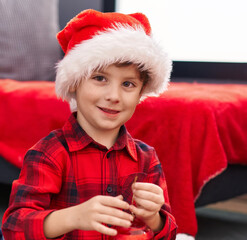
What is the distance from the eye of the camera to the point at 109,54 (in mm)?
789

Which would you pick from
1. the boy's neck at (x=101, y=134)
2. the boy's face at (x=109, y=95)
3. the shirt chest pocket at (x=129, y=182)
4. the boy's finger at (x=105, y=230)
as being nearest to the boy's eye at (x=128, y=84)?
the boy's face at (x=109, y=95)

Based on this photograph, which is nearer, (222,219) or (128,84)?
(128,84)

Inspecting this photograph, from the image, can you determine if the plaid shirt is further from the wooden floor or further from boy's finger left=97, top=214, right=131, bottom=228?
the wooden floor

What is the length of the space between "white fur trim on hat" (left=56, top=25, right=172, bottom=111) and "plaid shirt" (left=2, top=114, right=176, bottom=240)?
105 millimetres

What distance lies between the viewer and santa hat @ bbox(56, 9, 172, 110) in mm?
797

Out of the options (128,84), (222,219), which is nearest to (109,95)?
(128,84)

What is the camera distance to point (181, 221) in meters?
1.09

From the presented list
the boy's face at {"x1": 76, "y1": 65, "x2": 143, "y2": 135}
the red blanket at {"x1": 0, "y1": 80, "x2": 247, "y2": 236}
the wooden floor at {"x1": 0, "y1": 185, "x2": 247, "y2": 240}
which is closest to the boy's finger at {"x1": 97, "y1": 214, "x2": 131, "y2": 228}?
the boy's face at {"x1": 76, "y1": 65, "x2": 143, "y2": 135}

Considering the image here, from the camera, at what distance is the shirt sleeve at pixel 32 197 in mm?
714

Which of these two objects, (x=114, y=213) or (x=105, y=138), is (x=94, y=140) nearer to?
(x=105, y=138)

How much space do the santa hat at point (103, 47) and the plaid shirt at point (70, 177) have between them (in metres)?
0.11

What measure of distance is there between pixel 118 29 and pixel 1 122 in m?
0.71

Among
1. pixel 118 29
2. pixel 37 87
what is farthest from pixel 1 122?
pixel 118 29

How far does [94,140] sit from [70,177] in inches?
3.9
